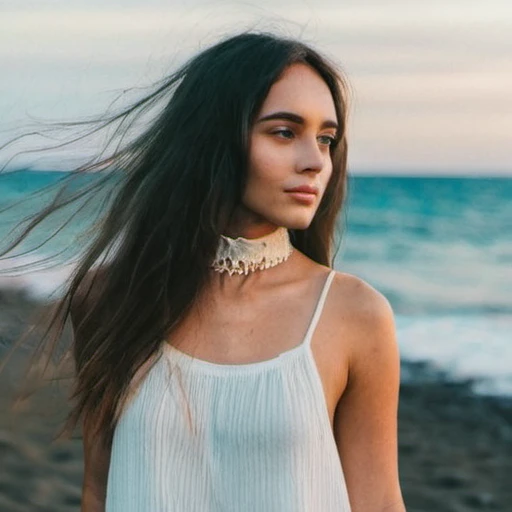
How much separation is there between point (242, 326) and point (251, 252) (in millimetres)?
130

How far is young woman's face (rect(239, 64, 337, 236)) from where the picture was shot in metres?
2.56

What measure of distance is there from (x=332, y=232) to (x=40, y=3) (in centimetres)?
344

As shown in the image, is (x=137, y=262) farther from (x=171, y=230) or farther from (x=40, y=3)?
(x=40, y=3)

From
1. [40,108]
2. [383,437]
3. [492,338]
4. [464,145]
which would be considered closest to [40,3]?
[40,108]

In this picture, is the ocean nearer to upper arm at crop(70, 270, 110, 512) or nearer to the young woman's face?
upper arm at crop(70, 270, 110, 512)

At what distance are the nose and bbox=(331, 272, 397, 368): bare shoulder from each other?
23cm

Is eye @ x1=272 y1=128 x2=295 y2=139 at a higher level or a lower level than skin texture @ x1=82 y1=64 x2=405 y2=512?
higher

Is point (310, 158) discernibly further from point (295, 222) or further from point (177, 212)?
point (177, 212)

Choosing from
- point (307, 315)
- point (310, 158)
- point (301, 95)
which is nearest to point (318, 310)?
point (307, 315)

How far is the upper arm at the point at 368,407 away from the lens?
2615 mm

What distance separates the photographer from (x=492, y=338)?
7.25m

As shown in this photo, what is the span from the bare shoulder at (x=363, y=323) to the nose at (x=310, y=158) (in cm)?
23

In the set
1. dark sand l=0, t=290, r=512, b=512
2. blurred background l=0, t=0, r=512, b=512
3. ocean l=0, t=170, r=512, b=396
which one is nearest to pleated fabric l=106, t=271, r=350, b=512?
blurred background l=0, t=0, r=512, b=512

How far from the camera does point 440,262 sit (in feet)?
27.9
